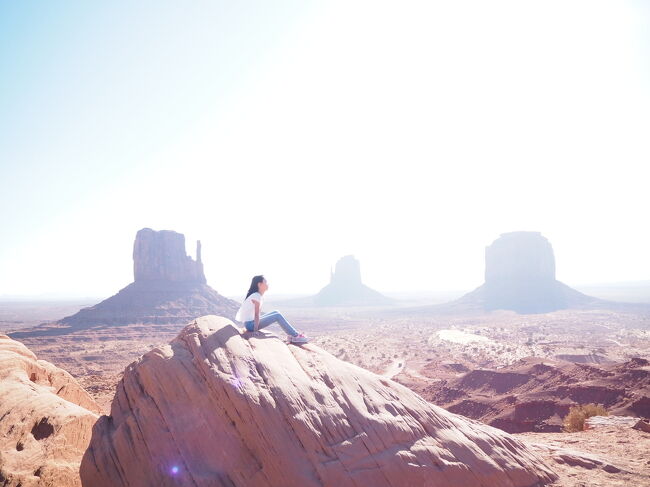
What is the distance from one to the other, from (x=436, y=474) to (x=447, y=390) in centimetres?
2340

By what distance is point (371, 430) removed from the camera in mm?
6223

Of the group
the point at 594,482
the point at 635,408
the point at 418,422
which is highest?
the point at 418,422

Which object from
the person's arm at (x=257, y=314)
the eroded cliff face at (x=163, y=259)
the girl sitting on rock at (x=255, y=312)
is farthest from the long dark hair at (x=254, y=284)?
the eroded cliff face at (x=163, y=259)

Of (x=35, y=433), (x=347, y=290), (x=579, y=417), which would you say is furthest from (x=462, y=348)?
(x=347, y=290)

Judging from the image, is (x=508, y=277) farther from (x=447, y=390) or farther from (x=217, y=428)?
(x=217, y=428)

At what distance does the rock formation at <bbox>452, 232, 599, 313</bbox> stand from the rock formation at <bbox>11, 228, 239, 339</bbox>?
78293 mm

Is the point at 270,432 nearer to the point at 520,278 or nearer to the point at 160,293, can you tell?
the point at 160,293

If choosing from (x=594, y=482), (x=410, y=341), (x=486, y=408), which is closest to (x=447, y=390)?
(x=486, y=408)

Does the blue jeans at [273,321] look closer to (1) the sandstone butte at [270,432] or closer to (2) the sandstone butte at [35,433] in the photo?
(1) the sandstone butte at [270,432]

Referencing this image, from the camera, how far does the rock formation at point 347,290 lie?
6437 inches

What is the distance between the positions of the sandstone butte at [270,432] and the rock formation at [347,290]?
154 m

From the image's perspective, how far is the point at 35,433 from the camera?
827 cm

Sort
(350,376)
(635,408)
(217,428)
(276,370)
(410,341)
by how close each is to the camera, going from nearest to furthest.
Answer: (217,428) → (276,370) → (350,376) → (635,408) → (410,341)

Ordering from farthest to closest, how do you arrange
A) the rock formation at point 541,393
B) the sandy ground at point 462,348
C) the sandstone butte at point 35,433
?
1. the rock formation at point 541,393
2. the sandy ground at point 462,348
3. the sandstone butte at point 35,433
